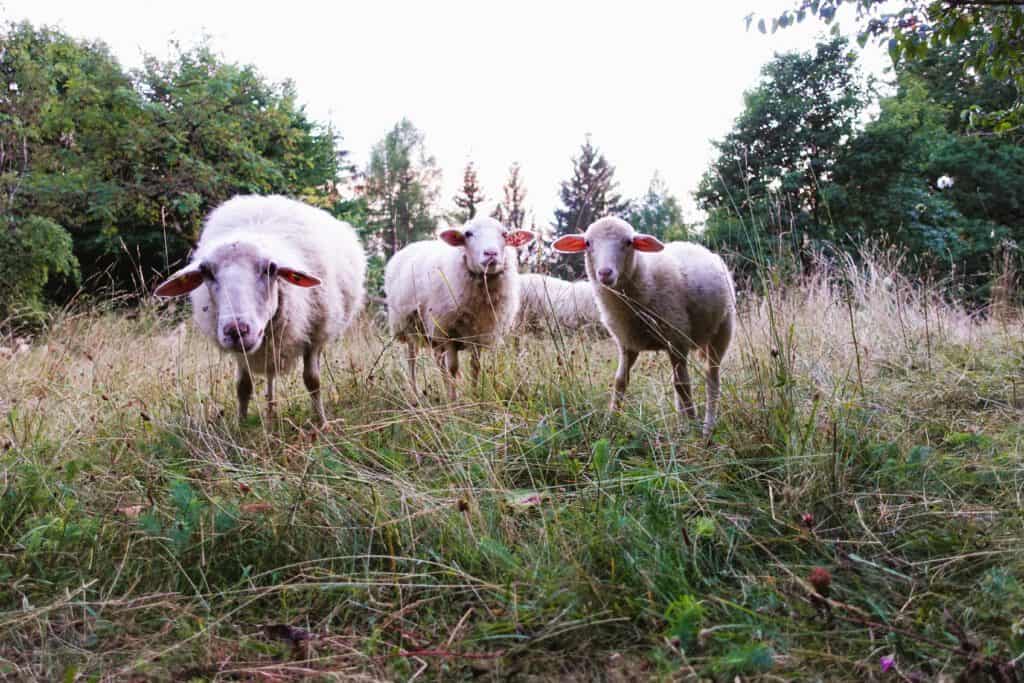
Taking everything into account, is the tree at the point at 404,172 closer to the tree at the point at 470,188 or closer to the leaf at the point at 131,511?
the tree at the point at 470,188

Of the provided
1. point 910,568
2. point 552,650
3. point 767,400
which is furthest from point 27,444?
point 910,568

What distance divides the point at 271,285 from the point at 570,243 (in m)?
1.88

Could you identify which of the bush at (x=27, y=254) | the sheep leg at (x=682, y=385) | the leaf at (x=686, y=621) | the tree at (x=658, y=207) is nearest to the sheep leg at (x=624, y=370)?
the sheep leg at (x=682, y=385)

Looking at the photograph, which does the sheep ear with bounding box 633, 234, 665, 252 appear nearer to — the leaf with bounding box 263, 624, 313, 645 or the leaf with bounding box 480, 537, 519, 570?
the leaf with bounding box 480, 537, 519, 570

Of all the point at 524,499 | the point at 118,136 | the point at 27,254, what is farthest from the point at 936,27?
the point at 118,136

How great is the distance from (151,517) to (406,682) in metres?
1.16

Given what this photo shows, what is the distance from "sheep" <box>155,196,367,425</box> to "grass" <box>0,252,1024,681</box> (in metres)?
0.76

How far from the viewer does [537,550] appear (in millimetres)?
2033

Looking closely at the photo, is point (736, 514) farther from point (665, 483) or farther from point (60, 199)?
point (60, 199)

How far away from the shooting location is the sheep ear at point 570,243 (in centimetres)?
429

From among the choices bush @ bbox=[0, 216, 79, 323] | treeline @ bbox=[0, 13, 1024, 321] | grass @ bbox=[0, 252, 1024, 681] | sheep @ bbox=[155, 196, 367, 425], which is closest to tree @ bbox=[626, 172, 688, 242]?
treeline @ bbox=[0, 13, 1024, 321]

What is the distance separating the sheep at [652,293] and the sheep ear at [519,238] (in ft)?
3.92

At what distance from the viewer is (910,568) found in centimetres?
186

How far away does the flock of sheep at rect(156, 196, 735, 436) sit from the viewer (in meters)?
3.67
